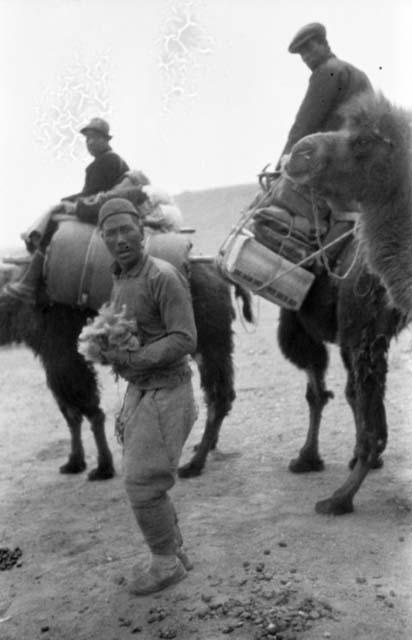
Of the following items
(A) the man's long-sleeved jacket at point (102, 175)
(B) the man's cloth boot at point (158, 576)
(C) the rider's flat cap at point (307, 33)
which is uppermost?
(C) the rider's flat cap at point (307, 33)

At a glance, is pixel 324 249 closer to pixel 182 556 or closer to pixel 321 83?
pixel 321 83

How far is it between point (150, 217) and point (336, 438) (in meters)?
2.31

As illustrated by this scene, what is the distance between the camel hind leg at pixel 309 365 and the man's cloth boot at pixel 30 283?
6.06 feet

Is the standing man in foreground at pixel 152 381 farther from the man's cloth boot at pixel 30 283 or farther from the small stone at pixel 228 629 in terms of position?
the man's cloth boot at pixel 30 283

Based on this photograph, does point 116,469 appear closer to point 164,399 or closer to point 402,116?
point 164,399

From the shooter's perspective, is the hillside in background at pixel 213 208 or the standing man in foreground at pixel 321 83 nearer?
the standing man in foreground at pixel 321 83

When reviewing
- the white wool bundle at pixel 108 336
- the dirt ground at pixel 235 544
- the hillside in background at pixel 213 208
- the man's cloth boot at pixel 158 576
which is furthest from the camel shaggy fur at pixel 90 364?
the hillside in background at pixel 213 208

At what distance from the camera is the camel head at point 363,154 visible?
358 centimetres

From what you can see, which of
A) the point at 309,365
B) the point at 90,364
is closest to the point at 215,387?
the point at 309,365

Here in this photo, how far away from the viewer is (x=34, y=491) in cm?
636

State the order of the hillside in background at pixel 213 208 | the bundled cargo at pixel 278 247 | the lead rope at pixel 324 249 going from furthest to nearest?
the hillside in background at pixel 213 208 → the bundled cargo at pixel 278 247 → the lead rope at pixel 324 249

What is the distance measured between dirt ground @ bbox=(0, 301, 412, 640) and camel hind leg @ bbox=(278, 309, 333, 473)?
0.15 m

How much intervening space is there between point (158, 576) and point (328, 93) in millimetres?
3126

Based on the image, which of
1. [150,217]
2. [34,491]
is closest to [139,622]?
[34,491]
